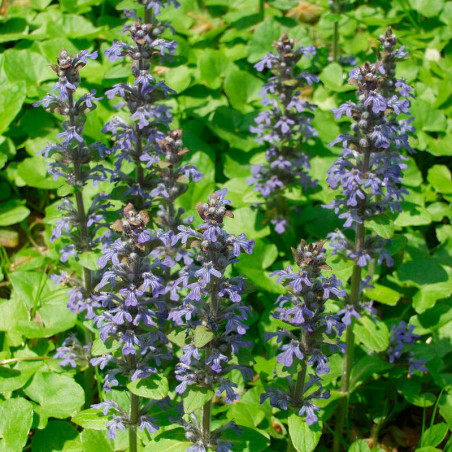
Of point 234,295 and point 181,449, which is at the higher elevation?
point 234,295

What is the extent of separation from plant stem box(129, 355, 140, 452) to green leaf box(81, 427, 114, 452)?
237mm

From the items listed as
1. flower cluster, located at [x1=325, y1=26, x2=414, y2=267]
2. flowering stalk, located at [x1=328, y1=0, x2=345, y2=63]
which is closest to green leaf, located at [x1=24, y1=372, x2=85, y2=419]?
flower cluster, located at [x1=325, y1=26, x2=414, y2=267]

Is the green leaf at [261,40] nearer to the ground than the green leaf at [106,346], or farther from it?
farther from it

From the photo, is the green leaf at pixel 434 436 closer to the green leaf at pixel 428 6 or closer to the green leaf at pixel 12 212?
the green leaf at pixel 12 212

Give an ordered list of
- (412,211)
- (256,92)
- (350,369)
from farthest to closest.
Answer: (256,92)
(412,211)
(350,369)

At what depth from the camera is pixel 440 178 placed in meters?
6.29

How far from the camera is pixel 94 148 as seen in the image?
4367 millimetres

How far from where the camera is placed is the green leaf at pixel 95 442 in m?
4.21

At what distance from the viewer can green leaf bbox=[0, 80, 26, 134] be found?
6059mm

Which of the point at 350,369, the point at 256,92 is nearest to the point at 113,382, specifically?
the point at 350,369

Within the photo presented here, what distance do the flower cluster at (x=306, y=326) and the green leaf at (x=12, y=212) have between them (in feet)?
10.7

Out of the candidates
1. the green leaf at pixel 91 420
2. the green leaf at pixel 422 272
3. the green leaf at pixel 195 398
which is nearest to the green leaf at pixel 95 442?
the green leaf at pixel 91 420

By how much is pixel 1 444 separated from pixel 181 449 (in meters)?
1.36

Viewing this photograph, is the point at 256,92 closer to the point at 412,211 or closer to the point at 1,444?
the point at 412,211
